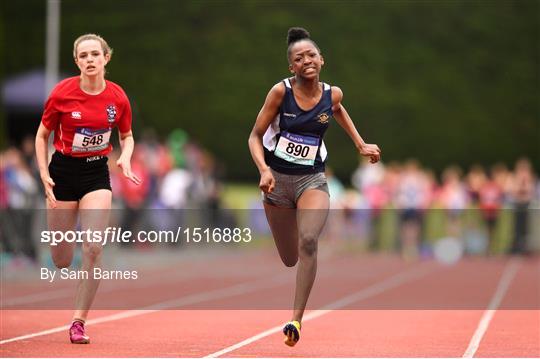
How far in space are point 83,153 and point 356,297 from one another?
636 centimetres

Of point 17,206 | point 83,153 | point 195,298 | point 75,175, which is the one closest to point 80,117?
point 83,153

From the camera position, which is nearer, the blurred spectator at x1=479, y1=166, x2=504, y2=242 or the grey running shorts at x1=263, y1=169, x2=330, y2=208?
the grey running shorts at x1=263, y1=169, x2=330, y2=208

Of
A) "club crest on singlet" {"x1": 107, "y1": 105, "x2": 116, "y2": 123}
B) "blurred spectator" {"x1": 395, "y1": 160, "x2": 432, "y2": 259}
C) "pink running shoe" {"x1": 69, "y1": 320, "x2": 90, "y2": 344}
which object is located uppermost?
"blurred spectator" {"x1": 395, "y1": 160, "x2": 432, "y2": 259}

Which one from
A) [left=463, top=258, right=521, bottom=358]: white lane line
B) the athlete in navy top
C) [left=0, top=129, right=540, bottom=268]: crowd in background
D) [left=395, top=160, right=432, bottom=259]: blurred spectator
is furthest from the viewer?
[left=395, top=160, right=432, bottom=259]: blurred spectator

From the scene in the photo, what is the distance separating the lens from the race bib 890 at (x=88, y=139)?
9062 millimetres

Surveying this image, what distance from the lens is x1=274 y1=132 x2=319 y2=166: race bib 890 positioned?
342 inches

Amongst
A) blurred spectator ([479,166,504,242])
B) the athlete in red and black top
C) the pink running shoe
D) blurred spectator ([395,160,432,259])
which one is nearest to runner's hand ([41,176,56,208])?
the athlete in red and black top

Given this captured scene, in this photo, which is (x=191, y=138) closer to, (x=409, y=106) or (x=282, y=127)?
(x=409, y=106)

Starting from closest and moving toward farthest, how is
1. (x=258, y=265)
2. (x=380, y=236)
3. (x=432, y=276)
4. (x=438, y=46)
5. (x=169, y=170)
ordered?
1. (x=432, y=276)
2. (x=258, y=265)
3. (x=169, y=170)
4. (x=380, y=236)
5. (x=438, y=46)

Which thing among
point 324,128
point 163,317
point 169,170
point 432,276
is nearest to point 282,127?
point 324,128

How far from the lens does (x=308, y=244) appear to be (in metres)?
8.68

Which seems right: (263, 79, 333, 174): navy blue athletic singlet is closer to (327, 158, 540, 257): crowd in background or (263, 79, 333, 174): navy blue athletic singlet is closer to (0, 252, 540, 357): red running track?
(0, 252, 540, 357): red running track

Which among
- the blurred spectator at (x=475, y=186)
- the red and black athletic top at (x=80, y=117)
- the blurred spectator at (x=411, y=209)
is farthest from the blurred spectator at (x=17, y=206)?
the blurred spectator at (x=475, y=186)

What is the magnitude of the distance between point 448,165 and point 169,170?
8860mm
